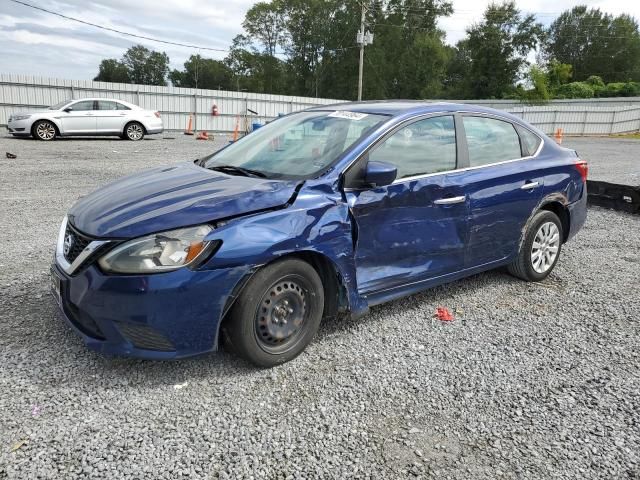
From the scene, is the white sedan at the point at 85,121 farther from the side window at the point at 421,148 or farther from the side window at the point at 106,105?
the side window at the point at 421,148

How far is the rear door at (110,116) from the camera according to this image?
16875 millimetres

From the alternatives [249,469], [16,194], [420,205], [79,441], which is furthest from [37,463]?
[16,194]

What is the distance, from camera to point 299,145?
3.76 m

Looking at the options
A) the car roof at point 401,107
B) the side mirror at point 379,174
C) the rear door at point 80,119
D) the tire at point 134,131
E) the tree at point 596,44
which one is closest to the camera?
the side mirror at point 379,174

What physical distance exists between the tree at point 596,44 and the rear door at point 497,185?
7553 centimetres

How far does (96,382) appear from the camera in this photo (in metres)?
2.87

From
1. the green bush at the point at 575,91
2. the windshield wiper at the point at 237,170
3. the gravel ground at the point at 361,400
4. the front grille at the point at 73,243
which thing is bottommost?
the gravel ground at the point at 361,400

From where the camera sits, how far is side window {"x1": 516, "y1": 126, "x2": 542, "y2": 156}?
14.9 ft

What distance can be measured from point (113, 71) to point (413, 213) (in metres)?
110

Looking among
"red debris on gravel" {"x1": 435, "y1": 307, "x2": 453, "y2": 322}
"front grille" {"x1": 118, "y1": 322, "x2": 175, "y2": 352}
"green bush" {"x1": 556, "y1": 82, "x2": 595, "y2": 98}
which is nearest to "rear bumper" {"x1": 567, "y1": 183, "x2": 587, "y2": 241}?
"red debris on gravel" {"x1": 435, "y1": 307, "x2": 453, "y2": 322}

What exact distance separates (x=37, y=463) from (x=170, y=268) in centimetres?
104

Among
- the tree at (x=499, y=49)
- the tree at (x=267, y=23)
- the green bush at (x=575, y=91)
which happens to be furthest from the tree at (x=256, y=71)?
the green bush at (x=575, y=91)

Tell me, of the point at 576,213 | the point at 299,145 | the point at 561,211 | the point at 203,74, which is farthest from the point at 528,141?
the point at 203,74

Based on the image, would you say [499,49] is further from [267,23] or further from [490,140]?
[490,140]
